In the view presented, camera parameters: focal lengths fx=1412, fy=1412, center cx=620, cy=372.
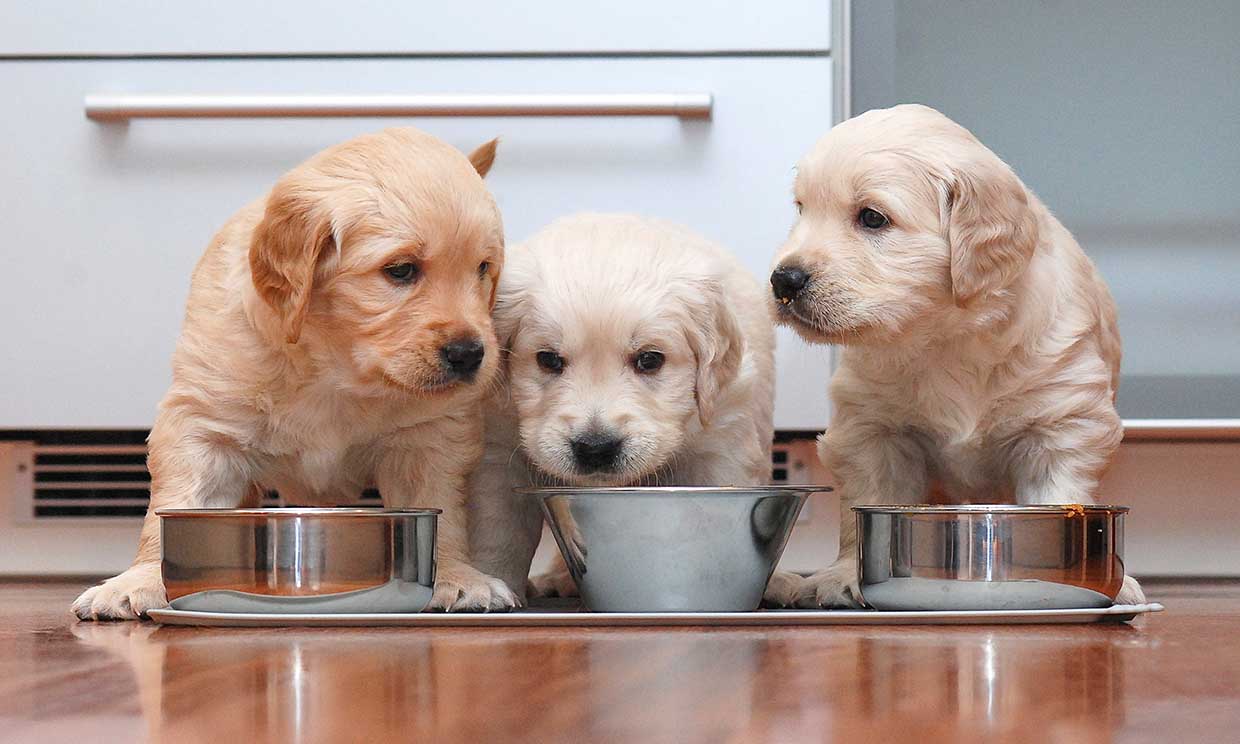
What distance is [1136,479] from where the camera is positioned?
316 centimetres

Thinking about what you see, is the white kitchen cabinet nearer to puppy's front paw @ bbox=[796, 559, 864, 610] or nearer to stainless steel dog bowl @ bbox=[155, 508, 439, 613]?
puppy's front paw @ bbox=[796, 559, 864, 610]

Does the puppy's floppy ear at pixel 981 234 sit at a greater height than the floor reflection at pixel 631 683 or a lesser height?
greater

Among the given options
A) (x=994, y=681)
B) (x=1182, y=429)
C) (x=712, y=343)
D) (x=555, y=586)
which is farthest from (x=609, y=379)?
(x=1182, y=429)

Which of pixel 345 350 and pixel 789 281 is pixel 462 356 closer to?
pixel 345 350

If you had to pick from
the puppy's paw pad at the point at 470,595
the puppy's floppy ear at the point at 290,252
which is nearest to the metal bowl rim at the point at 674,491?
the puppy's paw pad at the point at 470,595

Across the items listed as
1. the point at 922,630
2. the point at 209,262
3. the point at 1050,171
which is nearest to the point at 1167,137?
the point at 1050,171

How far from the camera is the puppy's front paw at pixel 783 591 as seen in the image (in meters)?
2.33

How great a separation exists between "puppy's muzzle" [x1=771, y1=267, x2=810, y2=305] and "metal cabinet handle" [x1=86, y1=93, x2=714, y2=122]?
69cm

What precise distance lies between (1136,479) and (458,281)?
5.78ft

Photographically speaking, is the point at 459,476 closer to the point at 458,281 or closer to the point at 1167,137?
the point at 458,281

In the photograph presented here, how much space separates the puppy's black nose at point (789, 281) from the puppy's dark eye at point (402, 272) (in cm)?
57

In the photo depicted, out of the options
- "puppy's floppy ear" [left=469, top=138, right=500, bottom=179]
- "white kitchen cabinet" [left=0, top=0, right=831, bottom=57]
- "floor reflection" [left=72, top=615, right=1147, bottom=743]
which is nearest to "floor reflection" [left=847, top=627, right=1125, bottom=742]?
"floor reflection" [left=72, top=615, right=1147, bottom=743]

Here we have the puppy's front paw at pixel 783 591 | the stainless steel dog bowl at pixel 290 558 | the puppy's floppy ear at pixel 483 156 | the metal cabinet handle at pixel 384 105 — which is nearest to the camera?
the stainless steel dog bowl at pixel 290 558

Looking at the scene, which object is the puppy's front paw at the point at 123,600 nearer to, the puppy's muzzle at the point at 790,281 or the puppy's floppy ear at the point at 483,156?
the puppy's floppy ear at the point at 483,156
